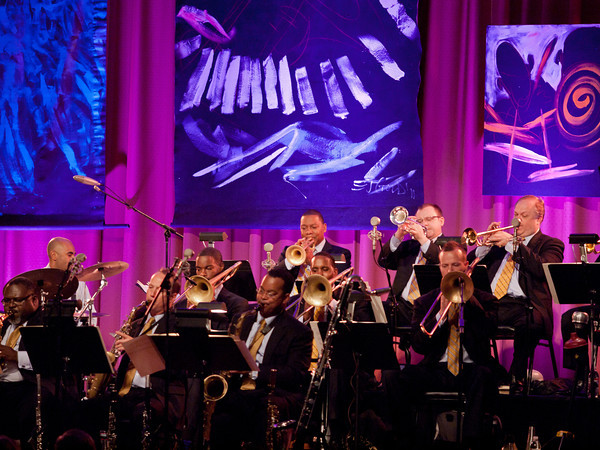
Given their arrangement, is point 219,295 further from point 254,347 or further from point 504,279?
point 504,279

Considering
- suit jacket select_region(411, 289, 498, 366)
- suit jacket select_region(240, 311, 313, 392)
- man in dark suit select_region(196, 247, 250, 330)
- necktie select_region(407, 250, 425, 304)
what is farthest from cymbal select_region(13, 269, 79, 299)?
necktie select_region(407, 250, 425, 304)

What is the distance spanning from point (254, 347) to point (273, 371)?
406mm

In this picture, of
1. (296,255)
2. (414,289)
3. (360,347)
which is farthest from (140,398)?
(414,289)

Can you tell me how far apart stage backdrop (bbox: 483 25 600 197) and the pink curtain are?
1.55 ft

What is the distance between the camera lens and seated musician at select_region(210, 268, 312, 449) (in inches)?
242

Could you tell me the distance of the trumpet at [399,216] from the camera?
26.6ft

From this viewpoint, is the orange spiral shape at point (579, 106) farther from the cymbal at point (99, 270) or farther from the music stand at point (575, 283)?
the cymbal at point (99, 270)

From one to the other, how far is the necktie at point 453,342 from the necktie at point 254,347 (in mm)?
1490

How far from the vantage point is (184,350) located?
5.77m

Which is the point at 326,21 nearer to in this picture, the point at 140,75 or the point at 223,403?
the point at 140,75

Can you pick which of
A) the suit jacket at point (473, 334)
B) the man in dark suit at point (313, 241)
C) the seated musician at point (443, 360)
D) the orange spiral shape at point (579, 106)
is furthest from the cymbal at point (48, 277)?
the orange spiral shape at point (579, 106)

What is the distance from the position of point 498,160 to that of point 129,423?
184 inches

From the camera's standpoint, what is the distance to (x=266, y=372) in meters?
6.26

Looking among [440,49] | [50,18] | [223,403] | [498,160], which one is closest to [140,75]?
[50,18]
